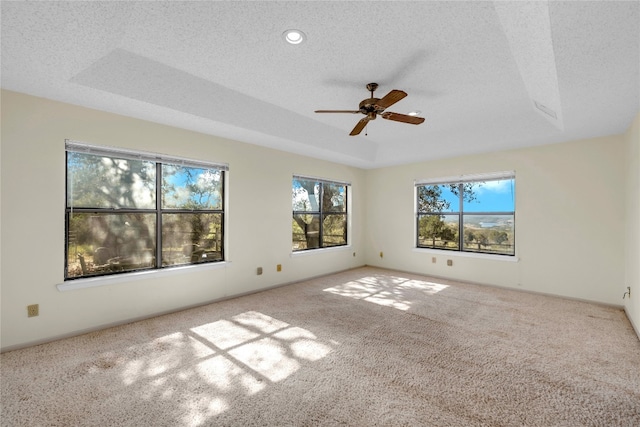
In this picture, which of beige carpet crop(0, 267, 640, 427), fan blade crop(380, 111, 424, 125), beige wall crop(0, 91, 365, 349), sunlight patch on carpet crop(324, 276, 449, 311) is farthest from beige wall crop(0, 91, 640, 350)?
fan blade crop(380, 111, 424, 125)

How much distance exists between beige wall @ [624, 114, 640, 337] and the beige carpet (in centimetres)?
26

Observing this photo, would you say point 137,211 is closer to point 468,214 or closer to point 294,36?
Answer: point 294,36

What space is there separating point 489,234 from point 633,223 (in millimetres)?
1887

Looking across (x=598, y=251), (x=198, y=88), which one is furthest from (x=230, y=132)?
(x=598, y=251)

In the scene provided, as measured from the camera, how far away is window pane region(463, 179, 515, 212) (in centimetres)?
470

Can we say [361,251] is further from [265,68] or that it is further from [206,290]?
[265,68]

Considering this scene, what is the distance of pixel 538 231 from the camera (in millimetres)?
4324

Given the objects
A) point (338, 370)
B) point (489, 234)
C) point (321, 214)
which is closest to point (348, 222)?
point (321, 214)

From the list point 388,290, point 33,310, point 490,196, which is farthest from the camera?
point 490,196

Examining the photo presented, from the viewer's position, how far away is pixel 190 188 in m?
3.80

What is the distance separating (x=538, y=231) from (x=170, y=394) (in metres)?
5.04

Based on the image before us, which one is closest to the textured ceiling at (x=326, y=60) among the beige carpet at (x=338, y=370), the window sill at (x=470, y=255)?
the window sill at (x=470, y=255)

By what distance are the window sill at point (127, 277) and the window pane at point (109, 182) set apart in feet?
2.51

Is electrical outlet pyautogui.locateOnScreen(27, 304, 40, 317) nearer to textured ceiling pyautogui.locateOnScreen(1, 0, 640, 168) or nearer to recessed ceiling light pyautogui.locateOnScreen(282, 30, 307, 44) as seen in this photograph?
textured ceiling pyautogui.locateOnScreen(1, 0, 640, 168)
